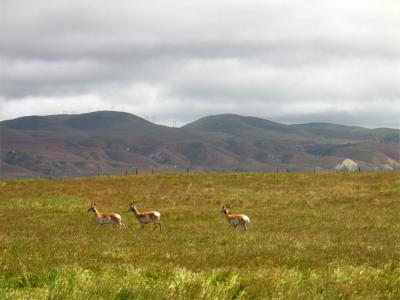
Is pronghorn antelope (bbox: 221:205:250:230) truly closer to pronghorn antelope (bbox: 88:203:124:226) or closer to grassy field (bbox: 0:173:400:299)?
grassy field (bbox: 0:173:400:299)

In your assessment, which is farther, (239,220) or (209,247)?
(239,220)

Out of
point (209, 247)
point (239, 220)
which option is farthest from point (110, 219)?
point (209, 247)

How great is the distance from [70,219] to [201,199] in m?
17.4

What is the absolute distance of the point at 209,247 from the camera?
2064cm

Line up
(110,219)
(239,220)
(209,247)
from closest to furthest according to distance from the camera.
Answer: (209,247)
(239,220)
(110,219)

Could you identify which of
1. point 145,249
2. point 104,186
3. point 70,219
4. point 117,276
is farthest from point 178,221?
point 104,186

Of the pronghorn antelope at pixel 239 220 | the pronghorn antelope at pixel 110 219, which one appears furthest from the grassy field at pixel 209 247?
the pronghorn antelope at pixel 110 219

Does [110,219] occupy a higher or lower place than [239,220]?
lower

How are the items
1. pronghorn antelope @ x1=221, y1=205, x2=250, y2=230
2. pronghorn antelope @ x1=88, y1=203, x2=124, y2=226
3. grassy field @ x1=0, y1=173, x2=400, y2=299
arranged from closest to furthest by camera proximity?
grassy field @ x1=0, y1=173, x2=400, y2=299
pronghorn antelope @ x1=221, y1=205, x2=250, y2=230
pronghorn antelope @ x1=88, y1=203, x2=124, y2=226

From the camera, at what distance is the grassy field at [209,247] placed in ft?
38.9

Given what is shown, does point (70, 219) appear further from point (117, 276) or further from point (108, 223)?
point (117, 276)

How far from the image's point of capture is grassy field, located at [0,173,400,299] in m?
11.9

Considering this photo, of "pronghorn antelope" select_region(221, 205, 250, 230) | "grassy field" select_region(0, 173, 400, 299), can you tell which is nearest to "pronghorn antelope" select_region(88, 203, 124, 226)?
"grassy field" select_region(0, 173, 400, 299)

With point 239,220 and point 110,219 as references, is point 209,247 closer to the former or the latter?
point 239,220
